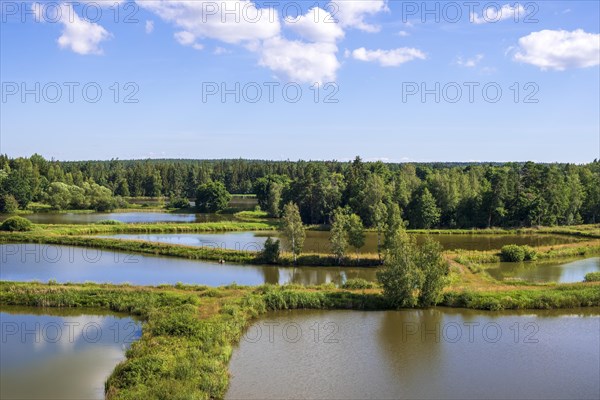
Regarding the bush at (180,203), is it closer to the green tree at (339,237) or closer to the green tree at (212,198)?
the green tree at (212,198)

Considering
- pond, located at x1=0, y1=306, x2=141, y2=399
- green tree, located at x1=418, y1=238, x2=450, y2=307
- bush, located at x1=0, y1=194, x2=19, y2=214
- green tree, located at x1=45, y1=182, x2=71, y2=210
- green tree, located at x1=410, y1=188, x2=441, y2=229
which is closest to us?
pond, located at x1=0, y1=306, x2=141, y2=399

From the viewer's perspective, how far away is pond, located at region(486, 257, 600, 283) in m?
47.6

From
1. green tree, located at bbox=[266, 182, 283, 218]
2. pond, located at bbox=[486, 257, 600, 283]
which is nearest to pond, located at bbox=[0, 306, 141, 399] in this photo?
pond, located at bbox=[486, 257, 600, 283]

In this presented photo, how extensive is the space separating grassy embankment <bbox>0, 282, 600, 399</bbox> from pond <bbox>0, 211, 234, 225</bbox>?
58.1 metres

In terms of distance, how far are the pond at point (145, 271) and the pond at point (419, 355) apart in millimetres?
11684

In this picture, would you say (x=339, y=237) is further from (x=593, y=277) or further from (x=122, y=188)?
(x=122, y=188)

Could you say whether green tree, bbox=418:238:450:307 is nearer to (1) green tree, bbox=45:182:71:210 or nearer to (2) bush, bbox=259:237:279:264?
(2) bush, bbox=259:237:279:264

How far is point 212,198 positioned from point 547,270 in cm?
8046

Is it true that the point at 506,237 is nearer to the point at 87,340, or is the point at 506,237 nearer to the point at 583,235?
the point at 583,235

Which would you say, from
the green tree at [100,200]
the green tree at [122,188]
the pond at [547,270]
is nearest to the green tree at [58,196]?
the green tree at [100,200]

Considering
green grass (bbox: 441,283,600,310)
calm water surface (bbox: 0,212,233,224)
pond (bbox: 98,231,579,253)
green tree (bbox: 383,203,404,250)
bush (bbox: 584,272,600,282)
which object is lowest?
green grass (bbox: 441,283,600,310)

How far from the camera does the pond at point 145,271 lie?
4647 cm

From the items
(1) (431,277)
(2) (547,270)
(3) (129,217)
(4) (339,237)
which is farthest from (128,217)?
(1) (431,277)

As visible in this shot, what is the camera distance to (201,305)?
36.0m
